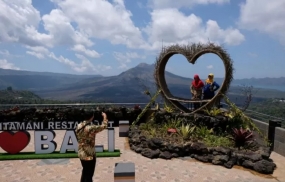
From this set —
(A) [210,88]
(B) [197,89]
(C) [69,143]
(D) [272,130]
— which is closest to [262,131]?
(D) [272,130]

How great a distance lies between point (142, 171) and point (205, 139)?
328 centimetres

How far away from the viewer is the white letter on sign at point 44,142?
9406 millimetres

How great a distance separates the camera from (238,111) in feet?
37.2

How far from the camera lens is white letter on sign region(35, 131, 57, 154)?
9.41 meters

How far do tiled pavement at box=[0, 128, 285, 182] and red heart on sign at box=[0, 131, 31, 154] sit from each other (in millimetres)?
630

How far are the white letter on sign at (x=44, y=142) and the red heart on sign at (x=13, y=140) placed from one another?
1.10ft

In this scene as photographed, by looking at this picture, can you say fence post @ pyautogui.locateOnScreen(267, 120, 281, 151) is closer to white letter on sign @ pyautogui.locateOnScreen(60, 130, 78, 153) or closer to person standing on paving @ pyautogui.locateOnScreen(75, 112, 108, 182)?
white letter on sign @ pyautogui.locateOnScreen(60, 130, 78, 153)

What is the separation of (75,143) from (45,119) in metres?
5.93

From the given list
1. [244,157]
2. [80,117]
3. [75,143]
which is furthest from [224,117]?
[80,117]

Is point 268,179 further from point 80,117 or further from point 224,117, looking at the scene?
point 80,117

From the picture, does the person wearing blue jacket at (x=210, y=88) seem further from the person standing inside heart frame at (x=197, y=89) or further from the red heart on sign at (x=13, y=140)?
the red heart on sign at (x=13, y=140)

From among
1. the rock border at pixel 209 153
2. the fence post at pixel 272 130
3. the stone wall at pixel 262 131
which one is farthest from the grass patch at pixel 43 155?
the fence post at pixel 272 130

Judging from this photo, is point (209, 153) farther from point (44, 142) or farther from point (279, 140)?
point (44, 142)

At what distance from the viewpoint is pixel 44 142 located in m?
9.53
